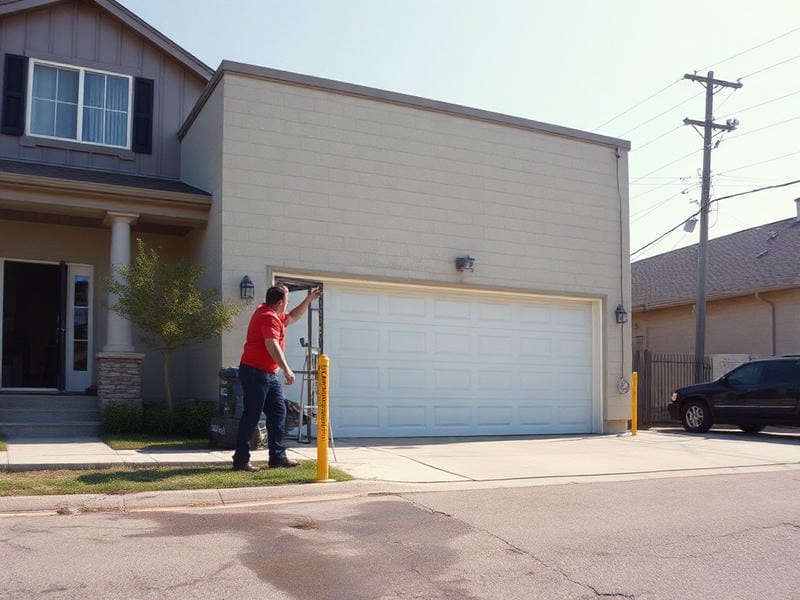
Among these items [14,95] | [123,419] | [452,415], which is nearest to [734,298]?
Result: [452,415]

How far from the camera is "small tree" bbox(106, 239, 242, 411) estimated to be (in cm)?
1158

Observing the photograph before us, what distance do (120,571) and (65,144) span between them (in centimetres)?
1109

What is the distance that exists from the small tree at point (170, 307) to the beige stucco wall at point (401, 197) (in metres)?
0.45

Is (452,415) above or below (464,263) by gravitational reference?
below

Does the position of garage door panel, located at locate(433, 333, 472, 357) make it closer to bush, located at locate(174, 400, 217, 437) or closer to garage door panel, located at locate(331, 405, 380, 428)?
garage door panel, located at locate(331, 405, 380, 428)

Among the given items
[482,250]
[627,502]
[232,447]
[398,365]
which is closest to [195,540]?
[627,502]

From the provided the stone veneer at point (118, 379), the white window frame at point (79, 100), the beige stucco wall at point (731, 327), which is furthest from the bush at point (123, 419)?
the beige stucco wall at point (731, 327)

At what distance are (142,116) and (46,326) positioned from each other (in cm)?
413

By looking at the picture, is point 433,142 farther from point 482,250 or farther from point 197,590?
point 197,590

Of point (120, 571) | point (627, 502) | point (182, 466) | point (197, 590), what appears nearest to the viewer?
point (197, 590)

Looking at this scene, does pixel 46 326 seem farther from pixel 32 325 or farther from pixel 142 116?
pixel 142 116

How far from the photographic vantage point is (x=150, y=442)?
1073cm

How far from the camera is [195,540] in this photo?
5.73 metres

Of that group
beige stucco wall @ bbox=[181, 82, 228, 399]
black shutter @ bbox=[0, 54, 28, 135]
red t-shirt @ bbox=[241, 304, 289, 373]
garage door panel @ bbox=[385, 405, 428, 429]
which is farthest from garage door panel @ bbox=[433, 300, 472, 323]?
black shutter @ bbox=[0, 54, 28, 135]
